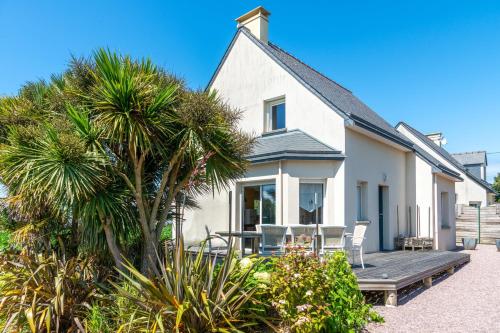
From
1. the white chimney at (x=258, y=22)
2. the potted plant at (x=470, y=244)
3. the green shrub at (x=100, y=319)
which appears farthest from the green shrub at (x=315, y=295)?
the potted plant at (x=470, y=244)

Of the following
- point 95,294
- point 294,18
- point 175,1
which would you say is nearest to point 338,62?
point 294,18

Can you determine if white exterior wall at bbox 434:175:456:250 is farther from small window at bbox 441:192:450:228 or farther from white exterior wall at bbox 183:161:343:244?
white exterior wall at bbox 183:161:343:244

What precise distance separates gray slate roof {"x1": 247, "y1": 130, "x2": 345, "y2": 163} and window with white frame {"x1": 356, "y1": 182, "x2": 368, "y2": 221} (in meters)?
2.15

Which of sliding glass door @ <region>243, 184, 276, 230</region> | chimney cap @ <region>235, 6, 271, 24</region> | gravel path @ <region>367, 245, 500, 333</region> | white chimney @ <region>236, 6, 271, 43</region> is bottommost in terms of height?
gravel path @ <region>367, 245, 500, 333</region>

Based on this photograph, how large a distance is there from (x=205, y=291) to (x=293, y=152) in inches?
293

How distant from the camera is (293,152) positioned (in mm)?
11430

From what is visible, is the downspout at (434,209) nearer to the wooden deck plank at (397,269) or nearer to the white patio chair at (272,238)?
the wooden deck plank at (397,269)

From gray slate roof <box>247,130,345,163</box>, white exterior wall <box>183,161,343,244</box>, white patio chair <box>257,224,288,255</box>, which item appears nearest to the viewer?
white patio chair <box>257,224,288,255</box>

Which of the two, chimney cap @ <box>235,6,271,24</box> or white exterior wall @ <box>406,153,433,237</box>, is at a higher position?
chimney cap @ <box>235,6,271,24</box>

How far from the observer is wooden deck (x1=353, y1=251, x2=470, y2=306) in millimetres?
7422

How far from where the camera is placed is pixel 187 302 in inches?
172

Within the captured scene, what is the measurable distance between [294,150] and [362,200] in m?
3.64

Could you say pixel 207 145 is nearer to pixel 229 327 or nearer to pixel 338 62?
pixel 229 327

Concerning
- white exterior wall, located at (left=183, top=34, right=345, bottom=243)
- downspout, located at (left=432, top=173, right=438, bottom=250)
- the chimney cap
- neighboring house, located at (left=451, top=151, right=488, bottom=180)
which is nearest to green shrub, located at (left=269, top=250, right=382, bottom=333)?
white exterior wall, located at (left=183, top=34, right=345, bottom=243)
